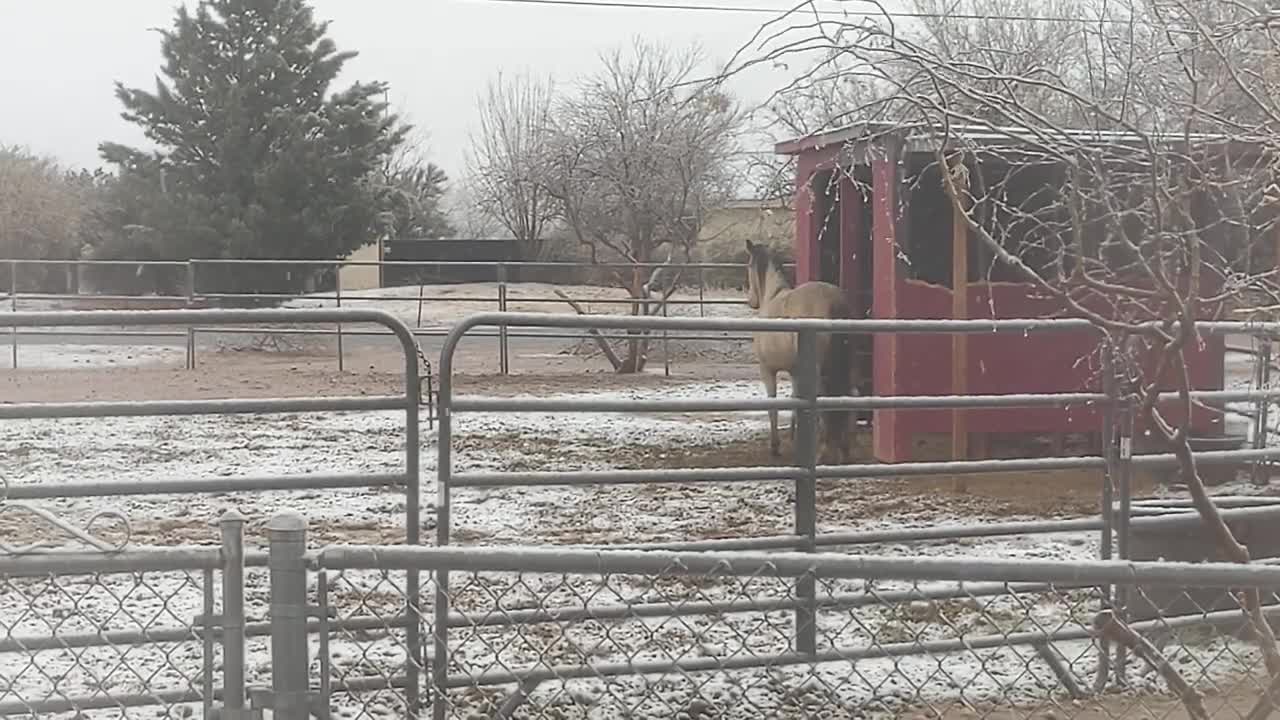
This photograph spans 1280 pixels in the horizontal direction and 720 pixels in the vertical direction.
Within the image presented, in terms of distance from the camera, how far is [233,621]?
5.74 feet

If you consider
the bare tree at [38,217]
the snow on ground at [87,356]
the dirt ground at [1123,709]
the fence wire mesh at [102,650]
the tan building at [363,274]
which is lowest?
the dirt ground at [1123,709]

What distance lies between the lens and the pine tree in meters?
23.8

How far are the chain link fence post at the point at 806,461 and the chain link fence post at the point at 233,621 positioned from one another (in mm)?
2748

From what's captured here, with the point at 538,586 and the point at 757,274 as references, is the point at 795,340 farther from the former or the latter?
the point at 538,586

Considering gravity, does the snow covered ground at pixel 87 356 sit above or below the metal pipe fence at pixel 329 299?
below

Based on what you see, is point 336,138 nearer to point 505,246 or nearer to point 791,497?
point 505,246

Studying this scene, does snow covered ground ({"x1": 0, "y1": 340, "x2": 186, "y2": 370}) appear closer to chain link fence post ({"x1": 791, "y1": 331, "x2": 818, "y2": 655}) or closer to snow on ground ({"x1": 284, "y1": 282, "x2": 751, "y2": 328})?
snow on ground ({"x1": 284, "y1": 282, "x2": 751, "y2": 328})

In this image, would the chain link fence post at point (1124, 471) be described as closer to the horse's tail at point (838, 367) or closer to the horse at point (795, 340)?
the horse at point (795, 340)

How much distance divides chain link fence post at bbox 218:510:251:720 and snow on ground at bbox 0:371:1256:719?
37cm

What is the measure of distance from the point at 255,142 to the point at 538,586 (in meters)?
20.7

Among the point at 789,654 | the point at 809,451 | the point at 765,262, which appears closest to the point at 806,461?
the point at 809,451

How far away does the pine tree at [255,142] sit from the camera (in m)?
23.8

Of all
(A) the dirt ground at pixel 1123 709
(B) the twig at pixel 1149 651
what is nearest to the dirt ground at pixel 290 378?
(A) the dirt ground at pixel 1123 709

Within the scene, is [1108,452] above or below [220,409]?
below
